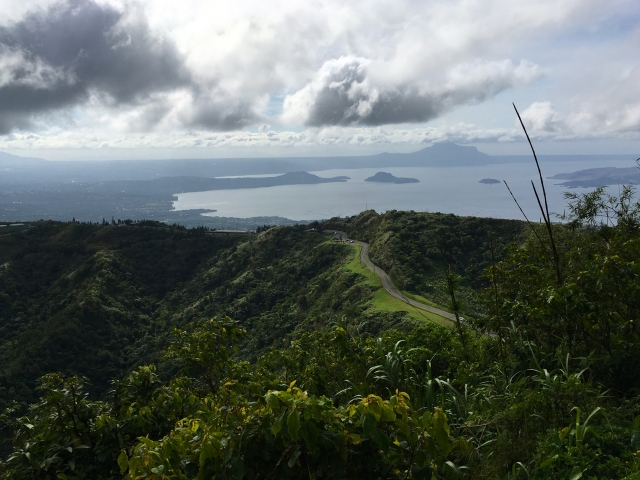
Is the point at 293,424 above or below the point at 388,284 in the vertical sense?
above

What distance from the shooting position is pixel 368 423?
2.08 metres

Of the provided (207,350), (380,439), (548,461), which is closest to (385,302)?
(207,350)

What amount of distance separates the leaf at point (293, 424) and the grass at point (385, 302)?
16.1 metres

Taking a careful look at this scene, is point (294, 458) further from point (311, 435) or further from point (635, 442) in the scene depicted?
point (635, 442)

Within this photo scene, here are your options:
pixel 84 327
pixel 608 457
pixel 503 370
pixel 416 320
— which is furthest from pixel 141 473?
pixel 84 327

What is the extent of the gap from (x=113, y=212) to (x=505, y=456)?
197036 millimetres

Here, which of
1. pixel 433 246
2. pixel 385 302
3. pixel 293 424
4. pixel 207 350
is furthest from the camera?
pixel 433 246

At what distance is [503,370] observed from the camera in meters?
4.31

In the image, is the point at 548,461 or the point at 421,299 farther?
the point at 421,299

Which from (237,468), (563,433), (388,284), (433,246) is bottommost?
(388,284)

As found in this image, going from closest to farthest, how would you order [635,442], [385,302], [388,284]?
[635,442] < [385,302] < [388,284]

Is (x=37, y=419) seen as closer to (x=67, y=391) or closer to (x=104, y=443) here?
(x=67, y=391)

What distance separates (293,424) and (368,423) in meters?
0.35

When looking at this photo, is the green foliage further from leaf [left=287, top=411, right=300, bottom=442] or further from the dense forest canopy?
leaf [left=287, top=411, right=300, bottom=442]
